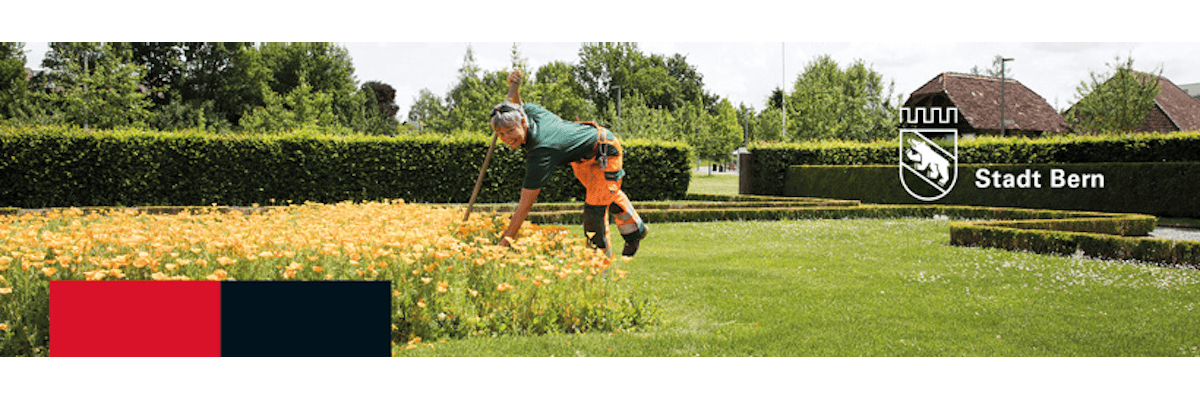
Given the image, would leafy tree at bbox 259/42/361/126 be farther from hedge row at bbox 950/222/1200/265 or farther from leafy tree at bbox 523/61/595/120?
hedge row at bbox 950/222/1200/265

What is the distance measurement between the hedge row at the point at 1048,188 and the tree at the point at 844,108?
31.1 feet

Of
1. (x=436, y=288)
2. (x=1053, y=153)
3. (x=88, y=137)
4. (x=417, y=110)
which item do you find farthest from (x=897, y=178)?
(x=417, y=110)

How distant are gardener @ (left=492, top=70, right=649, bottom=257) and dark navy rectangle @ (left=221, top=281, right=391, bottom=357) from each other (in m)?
2.41

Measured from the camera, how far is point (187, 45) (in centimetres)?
4309

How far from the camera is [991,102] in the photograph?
4325 cm

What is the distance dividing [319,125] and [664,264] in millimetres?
32181

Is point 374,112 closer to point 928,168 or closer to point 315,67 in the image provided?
point 315,67

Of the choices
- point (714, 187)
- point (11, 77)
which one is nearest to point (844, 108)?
point (714, 187)

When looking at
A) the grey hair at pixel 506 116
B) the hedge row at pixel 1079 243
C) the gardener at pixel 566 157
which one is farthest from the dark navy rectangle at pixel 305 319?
the hedge row at pixel 1079 243

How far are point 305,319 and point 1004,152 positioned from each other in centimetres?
2306

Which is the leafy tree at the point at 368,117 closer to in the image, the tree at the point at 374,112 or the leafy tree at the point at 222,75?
the tree at the point at 374,112

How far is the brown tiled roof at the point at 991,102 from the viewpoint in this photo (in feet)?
137

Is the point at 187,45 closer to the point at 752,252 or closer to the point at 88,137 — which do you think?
the point at 88,137

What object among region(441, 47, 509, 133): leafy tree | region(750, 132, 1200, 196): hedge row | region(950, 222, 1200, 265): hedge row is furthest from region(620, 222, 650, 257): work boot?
region(441, 47, 509, 133): leafy tree
